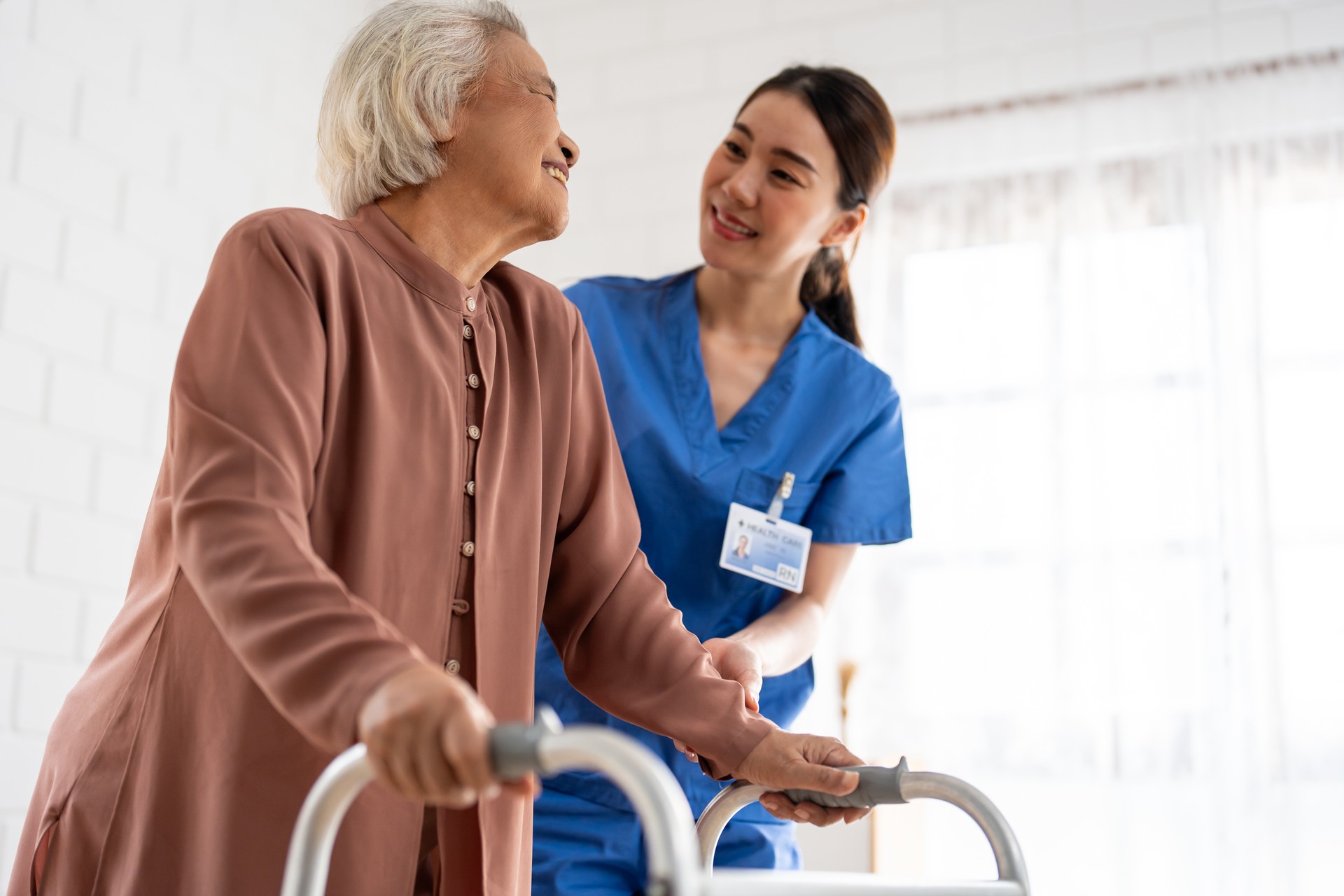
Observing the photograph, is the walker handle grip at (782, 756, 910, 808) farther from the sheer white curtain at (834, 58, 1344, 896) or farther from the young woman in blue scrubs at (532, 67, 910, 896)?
the sheer white curtain at (834, 58, 1344, 896)

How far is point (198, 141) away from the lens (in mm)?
2998

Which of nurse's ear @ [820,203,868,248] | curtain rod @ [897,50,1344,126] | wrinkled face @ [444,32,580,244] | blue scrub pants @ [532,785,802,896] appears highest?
curtain rod @ [897,50,1344,126]

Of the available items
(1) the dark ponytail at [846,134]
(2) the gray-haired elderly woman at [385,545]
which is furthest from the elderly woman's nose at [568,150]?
(1) the dark ponytail at [846,134]

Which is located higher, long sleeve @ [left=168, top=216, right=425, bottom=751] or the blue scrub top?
the blue scrub top

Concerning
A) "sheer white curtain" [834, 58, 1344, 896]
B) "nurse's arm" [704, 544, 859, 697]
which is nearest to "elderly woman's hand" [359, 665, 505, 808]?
"nurse's arm" [704, 544, 859, 697]

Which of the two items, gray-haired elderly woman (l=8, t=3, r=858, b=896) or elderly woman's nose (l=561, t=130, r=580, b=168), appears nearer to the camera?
gray-haired elderly woman (l=8, t=3, r=858, b=896)

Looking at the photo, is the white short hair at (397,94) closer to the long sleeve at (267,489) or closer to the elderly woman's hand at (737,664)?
the long sleeve at (267,489)

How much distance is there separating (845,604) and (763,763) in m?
2.12

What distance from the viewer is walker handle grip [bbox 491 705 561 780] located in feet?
2.24

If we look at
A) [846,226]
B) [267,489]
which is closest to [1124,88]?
[846,226]

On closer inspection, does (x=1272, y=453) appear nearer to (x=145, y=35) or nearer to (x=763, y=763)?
(x=763, y=763)

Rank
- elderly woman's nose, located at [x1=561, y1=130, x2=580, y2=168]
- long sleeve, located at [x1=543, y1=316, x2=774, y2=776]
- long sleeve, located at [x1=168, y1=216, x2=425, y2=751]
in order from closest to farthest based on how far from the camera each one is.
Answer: long sleeve, located at [x1=168, y1=216, x2=425, y2=751] < long sleeve, located at [x1=543, y1=316, x2=774, y2=776] < elderly woman's nose, located at [x1=561, y1=130, x2=580, y2=168]

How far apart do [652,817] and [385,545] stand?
19.3 inches

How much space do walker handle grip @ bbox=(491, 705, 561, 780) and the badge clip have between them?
1.21 m
